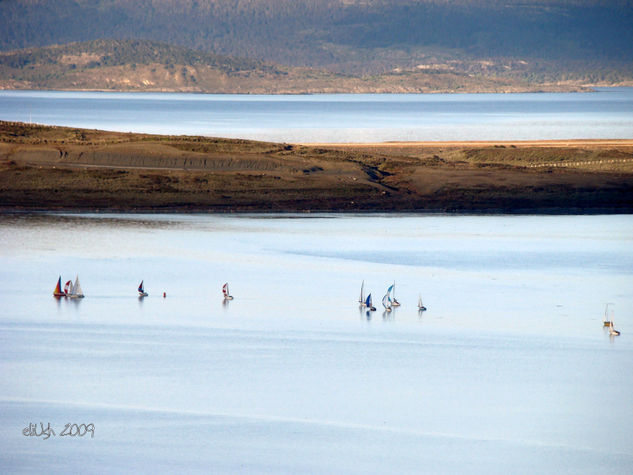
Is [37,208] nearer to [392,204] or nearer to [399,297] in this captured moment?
[392,204]

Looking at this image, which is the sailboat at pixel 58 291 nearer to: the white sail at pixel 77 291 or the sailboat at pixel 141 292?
the white sail at pixel 77 291

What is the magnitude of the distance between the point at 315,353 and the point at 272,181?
944 inches

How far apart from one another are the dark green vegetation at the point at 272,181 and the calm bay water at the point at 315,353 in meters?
5.50

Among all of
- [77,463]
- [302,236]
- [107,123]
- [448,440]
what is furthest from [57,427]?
[107,123]

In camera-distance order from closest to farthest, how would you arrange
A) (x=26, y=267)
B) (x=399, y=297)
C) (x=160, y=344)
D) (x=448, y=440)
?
(x=448, y=440) → (x=160, y=344) → (x=399, y=297) → (x=26, y=267)

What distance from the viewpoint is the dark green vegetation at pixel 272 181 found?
44.5 m

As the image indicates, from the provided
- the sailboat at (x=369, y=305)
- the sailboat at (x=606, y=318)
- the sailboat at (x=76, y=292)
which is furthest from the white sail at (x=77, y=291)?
the sailboat at (x=606, y=318)

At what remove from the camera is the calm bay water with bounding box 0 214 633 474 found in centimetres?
1756

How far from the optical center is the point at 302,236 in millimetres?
38656

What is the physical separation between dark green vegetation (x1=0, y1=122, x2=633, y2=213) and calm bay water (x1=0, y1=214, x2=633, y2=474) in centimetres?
550

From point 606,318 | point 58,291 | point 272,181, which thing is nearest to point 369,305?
point 606,318

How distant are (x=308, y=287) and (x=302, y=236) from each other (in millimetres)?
8693

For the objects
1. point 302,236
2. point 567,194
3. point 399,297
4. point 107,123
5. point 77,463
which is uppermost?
point 107,123

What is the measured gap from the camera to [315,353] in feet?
76.4
